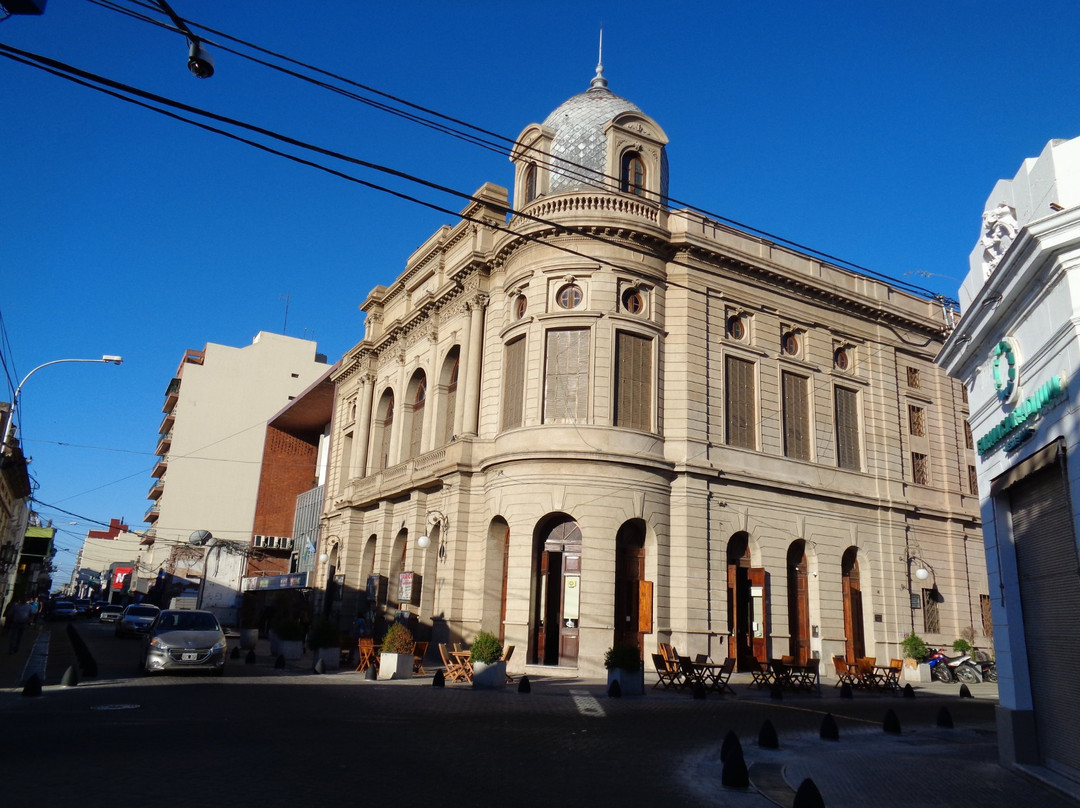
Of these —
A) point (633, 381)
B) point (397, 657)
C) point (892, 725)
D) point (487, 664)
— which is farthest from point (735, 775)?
point (633, 381)

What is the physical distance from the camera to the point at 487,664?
1989cm

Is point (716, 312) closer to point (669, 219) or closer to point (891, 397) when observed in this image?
point (669, 219)

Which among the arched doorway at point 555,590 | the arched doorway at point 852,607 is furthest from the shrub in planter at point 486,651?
the arched doorway at point 852,607

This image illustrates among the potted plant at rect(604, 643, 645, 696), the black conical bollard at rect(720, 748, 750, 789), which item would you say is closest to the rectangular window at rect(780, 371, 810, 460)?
the potted plant at rect(604, 643, 645, 696)

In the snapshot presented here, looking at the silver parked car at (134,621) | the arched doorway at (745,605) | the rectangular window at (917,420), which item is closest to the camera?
the arched doorway at (745,605)

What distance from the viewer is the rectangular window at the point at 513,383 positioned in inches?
1103

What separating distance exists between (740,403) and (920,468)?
9818mm

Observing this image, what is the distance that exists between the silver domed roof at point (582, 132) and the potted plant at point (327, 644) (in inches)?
658

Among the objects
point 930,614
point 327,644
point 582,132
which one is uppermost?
point 582,132

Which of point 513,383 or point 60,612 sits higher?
point 513,383

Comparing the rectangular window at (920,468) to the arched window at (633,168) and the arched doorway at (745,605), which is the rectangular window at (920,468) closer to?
the arched doorway at (745,605)

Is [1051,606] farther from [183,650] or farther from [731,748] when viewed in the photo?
[183,650]

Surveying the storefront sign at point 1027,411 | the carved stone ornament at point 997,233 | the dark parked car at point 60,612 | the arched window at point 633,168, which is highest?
the arched window at point 633,168

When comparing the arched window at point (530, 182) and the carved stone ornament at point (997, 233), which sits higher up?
the arched window at point (530, 182)
